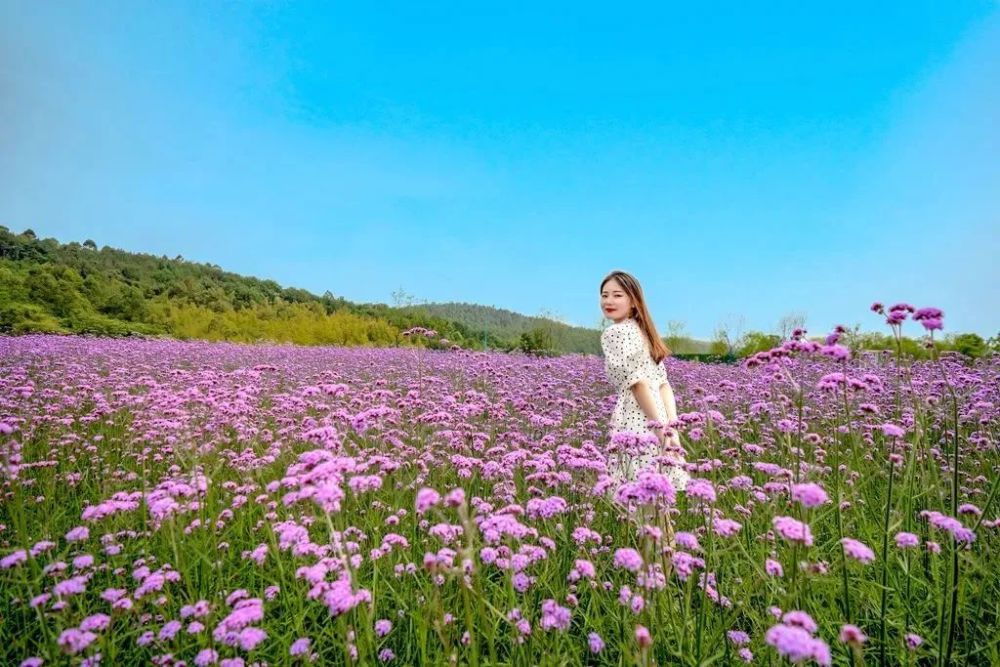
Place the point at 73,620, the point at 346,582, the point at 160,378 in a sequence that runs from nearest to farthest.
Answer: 1. the point at 346,582
2. the point at 73,620
3. the point at 160,378

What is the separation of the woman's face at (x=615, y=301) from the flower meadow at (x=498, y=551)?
3.60 ft

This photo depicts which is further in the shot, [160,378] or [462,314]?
[462,314]

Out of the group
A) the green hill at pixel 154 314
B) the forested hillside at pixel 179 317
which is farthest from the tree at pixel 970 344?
the green hill at pixel 154 314

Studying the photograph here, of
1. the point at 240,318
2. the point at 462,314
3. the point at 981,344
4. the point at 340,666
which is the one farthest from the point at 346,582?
the point at 462,314

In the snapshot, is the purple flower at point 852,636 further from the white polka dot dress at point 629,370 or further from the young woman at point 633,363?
the white polka dot dress at point 629,370

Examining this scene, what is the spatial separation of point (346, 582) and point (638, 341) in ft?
10.1

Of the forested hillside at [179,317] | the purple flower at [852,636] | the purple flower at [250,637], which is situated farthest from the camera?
the forested hillside at [179,317]

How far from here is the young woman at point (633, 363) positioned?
4168 mm

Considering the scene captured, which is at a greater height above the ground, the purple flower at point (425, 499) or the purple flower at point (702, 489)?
the purple flower at point (425, 499)

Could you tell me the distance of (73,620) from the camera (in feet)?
8.05

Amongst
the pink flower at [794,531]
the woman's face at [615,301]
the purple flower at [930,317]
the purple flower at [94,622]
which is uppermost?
the woman's face at [615,301]

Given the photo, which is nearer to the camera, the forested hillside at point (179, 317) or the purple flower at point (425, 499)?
the purple flower at point (425, 499)

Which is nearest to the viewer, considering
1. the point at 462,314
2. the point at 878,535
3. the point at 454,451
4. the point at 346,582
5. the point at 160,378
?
the point at 346,582

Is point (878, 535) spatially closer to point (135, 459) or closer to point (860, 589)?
point (860, 589)
